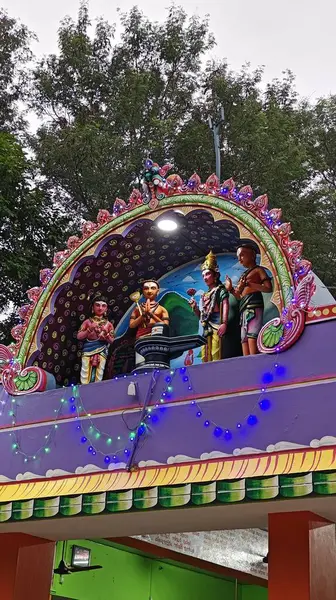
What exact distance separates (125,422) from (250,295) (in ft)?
5.83

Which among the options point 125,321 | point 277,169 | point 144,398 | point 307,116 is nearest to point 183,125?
point 277,169

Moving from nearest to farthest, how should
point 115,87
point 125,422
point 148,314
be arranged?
point 125,422, point 148,314, point 115,87

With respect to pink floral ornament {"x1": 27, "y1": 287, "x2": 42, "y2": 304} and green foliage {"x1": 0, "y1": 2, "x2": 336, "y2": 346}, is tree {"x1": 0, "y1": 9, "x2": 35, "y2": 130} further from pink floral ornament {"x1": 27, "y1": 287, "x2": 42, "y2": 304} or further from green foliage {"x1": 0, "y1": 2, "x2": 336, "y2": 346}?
pink floral ornament {"x1": 27, "y1": 287, "x2": 42, "y2": 304}

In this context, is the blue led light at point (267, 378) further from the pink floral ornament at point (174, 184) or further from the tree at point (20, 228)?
the tree at point (20, 228)

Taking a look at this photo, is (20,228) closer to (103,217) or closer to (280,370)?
(103,217)

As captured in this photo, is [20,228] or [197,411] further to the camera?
[20,228]

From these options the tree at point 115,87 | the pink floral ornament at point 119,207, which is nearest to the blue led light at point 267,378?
the pink floral ornament at point 119,207

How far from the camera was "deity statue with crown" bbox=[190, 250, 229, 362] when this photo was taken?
24.4 feet

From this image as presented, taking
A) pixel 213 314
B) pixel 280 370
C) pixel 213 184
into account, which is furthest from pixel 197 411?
pixel 213 184

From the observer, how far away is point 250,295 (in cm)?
726

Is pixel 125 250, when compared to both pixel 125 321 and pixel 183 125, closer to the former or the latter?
pixel 125 321

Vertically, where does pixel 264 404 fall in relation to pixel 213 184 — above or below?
below

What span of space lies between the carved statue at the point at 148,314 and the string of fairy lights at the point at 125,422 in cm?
107

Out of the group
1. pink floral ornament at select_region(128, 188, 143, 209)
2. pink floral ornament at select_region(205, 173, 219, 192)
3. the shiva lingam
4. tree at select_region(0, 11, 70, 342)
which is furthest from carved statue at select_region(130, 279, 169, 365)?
tree at select_region(0, 11, 70, 342)
